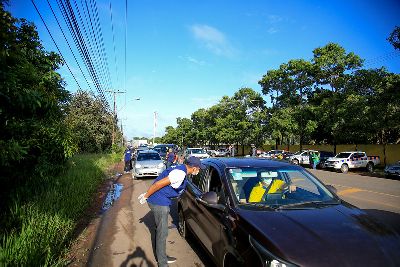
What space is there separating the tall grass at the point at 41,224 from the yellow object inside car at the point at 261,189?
2677 millimetres

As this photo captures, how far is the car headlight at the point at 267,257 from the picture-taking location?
8.85 ft

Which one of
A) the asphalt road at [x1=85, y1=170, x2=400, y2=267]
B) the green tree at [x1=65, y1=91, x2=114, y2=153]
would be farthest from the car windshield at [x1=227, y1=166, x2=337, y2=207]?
the green tree at [x1=65, y1=91, x2=114, y2=153]

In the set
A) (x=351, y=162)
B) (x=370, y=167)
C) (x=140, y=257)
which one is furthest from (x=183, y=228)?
(x=370, y=167)

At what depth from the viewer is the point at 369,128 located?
24750 mm

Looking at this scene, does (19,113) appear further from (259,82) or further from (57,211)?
(259,82)

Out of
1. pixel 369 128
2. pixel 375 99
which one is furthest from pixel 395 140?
pixel 375 99

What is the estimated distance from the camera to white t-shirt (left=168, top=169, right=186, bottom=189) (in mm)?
4457

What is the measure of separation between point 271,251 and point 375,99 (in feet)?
76.9

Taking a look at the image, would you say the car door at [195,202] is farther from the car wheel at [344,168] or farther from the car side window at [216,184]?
the car wheel at [344,168]

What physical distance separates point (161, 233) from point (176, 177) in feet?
2.82

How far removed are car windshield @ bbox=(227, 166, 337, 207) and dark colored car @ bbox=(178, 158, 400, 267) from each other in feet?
0.04

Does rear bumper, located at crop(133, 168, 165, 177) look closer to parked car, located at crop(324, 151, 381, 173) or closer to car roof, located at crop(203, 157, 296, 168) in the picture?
car roof, located at crop(203, 157, 296, 168)

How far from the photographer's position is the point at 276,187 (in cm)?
431

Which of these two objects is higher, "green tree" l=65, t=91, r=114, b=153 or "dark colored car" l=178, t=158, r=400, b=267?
"green tree" l=65, t=91, r=114, b=153
